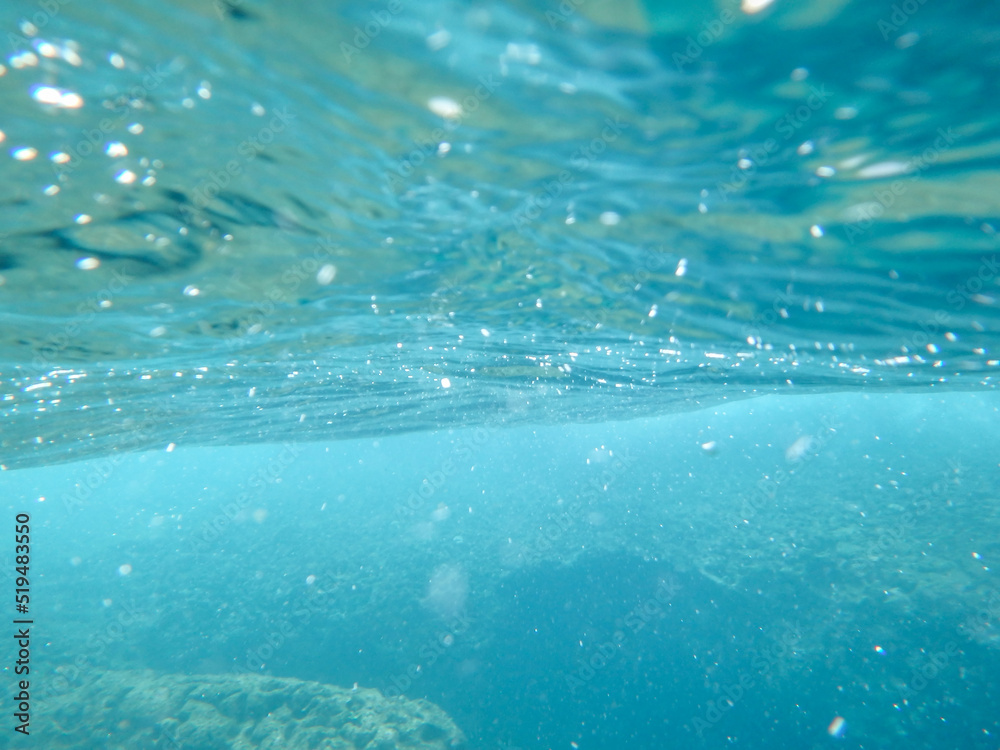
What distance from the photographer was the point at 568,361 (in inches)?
672

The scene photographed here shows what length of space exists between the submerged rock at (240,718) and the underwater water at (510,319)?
0.14 m

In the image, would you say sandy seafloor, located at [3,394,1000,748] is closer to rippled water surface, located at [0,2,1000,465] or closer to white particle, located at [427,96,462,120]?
rippled water surface, located at [0,2,1000,465]

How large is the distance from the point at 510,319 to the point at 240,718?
17044mm

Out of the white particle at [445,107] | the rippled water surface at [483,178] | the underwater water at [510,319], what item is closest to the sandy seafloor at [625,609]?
the underwater water at [510,319]

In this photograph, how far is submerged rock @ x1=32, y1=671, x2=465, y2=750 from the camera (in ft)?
50.3

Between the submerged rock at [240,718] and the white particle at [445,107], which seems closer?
the white particle at [445,107]

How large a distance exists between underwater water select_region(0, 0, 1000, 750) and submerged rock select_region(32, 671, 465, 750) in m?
0.14

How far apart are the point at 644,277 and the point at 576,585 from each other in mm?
22310

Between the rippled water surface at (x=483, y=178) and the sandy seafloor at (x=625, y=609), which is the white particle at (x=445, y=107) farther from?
the sandy seafloor at (x=625, y=609)

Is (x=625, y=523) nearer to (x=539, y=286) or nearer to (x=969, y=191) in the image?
(x=539, y=286)

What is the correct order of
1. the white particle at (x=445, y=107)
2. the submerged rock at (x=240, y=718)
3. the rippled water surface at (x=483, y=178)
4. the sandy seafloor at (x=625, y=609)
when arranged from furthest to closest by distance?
the sandy seafloor at (x=625, y=609) → the submerged rock at (x=240, y=718) → the white particle at (x=445, y=107) → the rippled water surface at (x=483, y=178)

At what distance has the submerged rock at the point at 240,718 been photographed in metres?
15.3

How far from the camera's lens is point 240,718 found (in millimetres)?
16578

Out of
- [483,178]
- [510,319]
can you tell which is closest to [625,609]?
[510,319]
